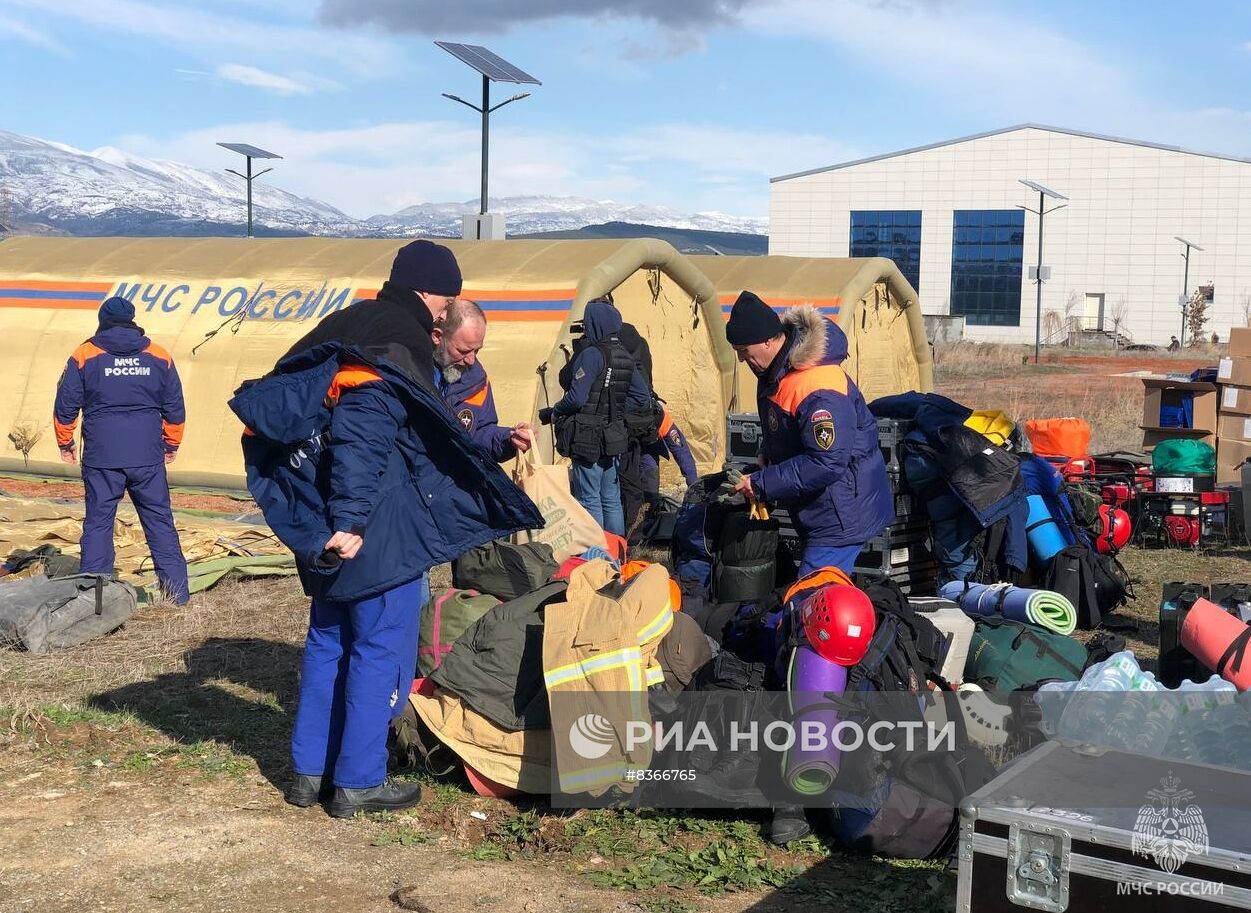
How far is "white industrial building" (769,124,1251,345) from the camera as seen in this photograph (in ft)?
A: 177

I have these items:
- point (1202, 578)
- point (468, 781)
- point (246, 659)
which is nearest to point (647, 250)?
point (1202, 578)

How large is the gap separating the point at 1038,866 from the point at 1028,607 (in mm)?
3732

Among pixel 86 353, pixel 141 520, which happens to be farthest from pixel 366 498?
pixel 86 353

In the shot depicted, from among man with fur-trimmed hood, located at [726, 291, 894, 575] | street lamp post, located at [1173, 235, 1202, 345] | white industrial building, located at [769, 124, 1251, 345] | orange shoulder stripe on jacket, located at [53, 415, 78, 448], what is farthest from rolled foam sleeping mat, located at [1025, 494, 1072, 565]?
street lamp post, located at [1173, 235, 1202, 345]

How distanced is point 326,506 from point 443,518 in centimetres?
41

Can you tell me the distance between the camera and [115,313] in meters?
8.09

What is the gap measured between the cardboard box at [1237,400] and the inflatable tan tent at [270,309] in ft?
16.4

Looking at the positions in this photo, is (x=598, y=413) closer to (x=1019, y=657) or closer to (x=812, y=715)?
(x=1019, y=657)

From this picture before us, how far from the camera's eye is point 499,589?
5465 millimetres

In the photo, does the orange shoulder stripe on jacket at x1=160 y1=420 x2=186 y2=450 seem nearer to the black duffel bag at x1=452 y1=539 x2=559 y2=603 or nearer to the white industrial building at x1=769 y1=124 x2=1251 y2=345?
the black duffel bag at x1=452 y1=539 x2=559 y2=603

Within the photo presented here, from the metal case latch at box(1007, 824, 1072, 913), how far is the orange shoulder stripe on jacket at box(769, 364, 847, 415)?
2566mm

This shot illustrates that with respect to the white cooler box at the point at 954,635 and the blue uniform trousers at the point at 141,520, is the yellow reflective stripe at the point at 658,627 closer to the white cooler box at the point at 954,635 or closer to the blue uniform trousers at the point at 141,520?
the white cooler box at the point at 954,635

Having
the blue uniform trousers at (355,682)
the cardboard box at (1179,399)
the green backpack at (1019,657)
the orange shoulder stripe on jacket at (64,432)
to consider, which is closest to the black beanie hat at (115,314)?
the orange shoulder stripe on jacket at (64,432)

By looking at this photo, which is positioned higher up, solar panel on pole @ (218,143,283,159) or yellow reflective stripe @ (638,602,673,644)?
solar panel on pole @ (218,143,283,159)
